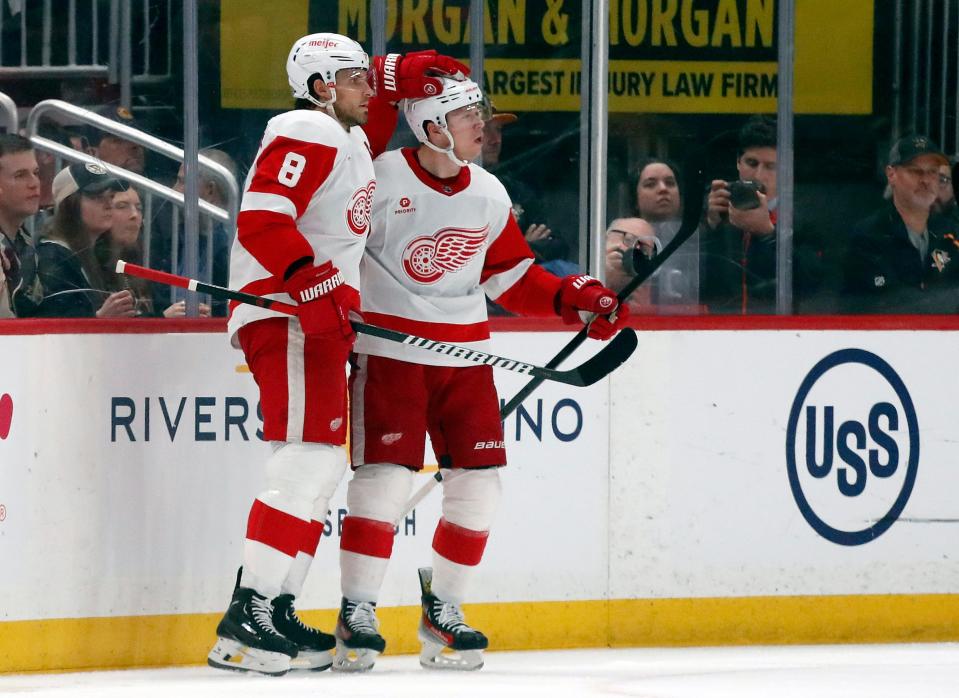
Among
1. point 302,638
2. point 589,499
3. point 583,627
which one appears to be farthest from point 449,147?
point 583,627

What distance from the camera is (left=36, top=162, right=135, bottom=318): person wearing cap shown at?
3.70m

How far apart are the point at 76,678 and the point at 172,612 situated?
25cm

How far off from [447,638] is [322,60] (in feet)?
3.79

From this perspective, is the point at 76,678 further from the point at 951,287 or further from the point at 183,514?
the point at 951,287

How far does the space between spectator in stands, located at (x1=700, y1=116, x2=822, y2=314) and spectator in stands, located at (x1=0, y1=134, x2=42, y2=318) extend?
1.52 metres

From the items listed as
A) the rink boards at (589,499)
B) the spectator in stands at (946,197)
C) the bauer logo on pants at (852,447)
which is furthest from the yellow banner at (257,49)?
the spectator in stands at (946,197)

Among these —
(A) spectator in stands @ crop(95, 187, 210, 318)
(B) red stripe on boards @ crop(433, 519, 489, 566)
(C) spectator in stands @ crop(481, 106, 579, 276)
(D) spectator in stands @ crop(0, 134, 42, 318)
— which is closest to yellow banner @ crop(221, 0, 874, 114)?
(C) spectator in stands @ crop(481, 106, 579, 276)

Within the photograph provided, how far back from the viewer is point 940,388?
163 inches

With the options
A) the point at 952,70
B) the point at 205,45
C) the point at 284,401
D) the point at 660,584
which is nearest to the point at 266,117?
the point at 205,45

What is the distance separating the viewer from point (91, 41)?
147 inches

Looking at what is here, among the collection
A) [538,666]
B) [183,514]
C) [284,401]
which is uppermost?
[284,401]

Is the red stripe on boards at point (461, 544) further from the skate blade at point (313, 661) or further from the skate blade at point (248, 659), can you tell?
the skate blade at point (248, 659)

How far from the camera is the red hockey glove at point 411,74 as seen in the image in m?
3.51

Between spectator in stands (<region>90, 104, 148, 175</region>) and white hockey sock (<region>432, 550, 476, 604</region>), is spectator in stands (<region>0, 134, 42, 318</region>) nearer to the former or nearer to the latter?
spectator in stands (<region>90, 104, 148, 175</region>)
